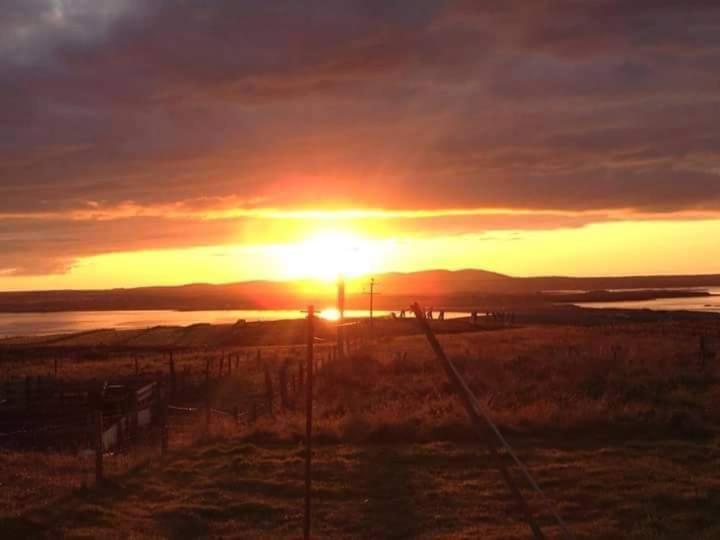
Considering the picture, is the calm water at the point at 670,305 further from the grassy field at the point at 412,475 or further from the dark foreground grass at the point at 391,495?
the dark foreground grass at the point at 391,495

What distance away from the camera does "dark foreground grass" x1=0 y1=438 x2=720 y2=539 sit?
10.5m

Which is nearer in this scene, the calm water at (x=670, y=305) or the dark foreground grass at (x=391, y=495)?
the dark foreground grass at (x=391, y=495)

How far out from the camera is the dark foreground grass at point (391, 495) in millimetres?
10508

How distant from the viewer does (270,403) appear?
21328mm

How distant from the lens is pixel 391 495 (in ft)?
39.8

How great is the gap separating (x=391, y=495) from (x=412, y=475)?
1.14 meters

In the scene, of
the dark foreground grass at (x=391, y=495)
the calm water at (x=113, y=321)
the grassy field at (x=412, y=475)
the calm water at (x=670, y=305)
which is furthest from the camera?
the calm water at (x=670, y=305)

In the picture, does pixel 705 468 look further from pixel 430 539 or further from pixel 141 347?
pixel 141 347

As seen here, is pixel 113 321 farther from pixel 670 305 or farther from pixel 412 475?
pixel 412 475

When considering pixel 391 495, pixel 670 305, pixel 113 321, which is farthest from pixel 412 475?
pixel 670 305

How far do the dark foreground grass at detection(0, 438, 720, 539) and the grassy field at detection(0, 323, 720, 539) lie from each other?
0.03m

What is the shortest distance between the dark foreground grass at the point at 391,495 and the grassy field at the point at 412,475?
0.03 m

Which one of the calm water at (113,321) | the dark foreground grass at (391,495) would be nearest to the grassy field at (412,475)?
the dark foreground grass at (391,495)

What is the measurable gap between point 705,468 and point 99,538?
8.23 metres
